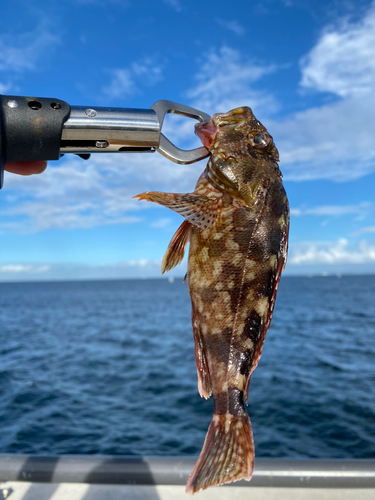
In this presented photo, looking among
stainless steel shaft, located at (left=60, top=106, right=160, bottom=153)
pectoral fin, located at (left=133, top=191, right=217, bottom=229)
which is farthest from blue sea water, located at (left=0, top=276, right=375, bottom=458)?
stainless steel shaft, located at (left=60, top=106, right=160, bottom=153)

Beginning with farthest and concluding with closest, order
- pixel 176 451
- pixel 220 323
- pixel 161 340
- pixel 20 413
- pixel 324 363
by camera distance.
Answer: pixel 161 340 → pixel 324 363 → pixel 20 413 → pixel 176 451 → pixel 220 323

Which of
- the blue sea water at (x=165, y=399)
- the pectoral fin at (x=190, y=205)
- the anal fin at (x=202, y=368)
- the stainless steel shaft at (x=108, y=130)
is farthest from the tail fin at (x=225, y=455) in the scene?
the blue sea water at (x=165, y=399)

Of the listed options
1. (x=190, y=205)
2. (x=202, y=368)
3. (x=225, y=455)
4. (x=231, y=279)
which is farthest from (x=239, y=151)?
(x=225, y=455)

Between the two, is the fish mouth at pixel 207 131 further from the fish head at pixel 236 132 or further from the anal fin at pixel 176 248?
the anal fin at pixel 176 248

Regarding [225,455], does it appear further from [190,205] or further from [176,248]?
[190,205]

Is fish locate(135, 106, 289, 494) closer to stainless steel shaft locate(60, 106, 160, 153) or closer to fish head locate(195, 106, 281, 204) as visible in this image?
fish head locate(195, 106, 281, 204)

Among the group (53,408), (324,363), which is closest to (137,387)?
(53,408)

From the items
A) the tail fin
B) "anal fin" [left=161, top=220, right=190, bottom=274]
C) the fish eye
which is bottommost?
the tail fin

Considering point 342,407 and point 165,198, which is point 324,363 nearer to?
point 342,407
